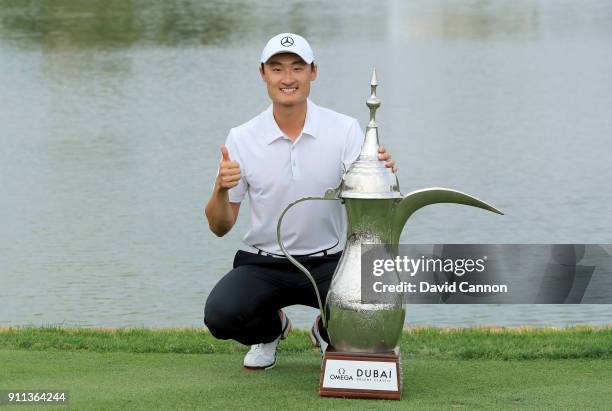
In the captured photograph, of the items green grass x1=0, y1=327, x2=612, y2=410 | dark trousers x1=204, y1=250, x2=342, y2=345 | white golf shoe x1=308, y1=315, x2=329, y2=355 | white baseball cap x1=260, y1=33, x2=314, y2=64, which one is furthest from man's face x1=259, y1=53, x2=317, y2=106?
green grass x1=0, y1=327, x2=612, y2=410

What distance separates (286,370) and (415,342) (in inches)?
34.7

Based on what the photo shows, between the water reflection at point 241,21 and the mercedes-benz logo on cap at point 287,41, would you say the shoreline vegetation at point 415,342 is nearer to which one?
the mercedes-benz logo on cap at point 287,41

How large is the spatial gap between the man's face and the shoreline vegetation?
1199 millimetres

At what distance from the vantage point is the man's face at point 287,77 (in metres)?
4.95

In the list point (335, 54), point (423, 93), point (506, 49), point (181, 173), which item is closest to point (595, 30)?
point (506, 49)

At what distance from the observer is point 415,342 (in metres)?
5.82

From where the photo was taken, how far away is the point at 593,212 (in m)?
12.0

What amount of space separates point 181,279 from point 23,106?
10193mm

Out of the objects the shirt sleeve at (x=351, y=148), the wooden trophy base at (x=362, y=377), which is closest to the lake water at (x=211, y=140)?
the shirt sleeve at (x=351, y=148)

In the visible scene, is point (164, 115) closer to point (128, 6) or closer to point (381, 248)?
point (381, 248)

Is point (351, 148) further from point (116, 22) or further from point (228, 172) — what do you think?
point (116, 22)

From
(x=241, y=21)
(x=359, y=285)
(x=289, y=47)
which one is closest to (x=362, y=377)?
(x=359, y=285)

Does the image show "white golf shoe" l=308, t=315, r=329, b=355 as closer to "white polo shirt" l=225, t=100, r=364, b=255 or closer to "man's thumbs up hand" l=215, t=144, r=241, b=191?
"white polo shirt" l=225, t=100, r=364, b=255

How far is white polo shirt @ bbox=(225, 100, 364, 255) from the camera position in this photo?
504cm
